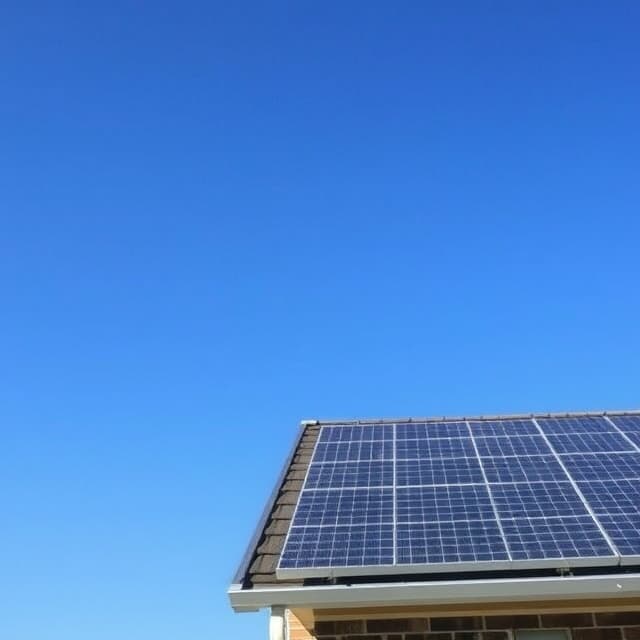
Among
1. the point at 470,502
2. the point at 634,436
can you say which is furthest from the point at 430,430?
the point at 470,502

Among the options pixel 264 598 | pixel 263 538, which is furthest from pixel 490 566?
pixel 263 538

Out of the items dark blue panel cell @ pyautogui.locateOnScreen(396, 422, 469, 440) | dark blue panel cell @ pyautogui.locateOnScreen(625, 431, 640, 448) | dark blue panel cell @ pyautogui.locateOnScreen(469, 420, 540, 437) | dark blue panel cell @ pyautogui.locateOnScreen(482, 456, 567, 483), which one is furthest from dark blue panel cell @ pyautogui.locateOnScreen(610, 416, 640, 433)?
dark blue panel cell @ pyautogui.locateOnScreen(396, 422, 469, 440)

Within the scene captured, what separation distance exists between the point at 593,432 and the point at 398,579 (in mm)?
5385

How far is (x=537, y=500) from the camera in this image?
8.80 metres

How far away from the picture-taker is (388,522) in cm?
848

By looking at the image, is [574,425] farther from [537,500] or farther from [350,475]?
[350,475]

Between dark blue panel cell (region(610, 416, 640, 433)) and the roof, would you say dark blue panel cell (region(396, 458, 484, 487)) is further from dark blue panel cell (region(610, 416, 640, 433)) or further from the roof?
dark blue panel cell (region(610, 416, 640, 433))

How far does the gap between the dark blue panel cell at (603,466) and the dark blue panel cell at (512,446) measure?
19.7 inches

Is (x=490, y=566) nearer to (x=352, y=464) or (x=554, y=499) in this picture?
(x=554, y=499)

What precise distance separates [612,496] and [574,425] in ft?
11.6

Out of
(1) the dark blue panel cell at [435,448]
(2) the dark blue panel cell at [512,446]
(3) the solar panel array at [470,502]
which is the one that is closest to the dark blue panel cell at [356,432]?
(3) the solar panel array at [470,502]

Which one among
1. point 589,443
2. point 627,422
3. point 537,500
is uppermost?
point 627,422

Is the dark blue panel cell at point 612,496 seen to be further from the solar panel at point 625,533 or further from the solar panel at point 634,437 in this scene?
the solar panel at point 634,437

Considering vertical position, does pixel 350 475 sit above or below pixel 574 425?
below
